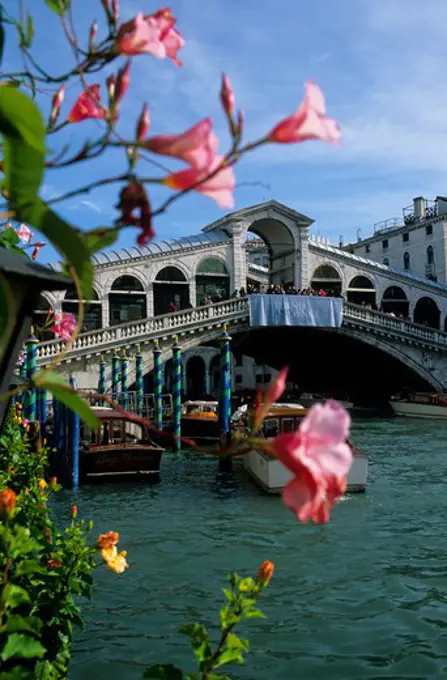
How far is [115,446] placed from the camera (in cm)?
1198

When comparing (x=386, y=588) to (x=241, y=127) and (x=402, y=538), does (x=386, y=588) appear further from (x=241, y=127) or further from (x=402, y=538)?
(x=241, y=127)

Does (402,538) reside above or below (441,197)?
below

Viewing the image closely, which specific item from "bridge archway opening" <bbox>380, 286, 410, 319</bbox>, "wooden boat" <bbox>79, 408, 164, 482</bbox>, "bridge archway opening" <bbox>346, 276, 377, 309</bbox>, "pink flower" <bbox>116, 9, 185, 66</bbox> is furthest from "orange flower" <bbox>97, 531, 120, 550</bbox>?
"bridge archway opening" <bbox>380, 286, 410, 319</bbox>

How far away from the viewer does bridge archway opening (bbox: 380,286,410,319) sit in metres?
32.0

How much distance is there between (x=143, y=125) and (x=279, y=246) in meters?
30.0

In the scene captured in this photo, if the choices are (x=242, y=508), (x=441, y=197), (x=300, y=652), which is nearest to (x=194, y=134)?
(x=300, y=652)

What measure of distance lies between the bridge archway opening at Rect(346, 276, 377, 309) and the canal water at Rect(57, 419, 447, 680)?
68.0ft

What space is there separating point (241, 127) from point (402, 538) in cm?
745

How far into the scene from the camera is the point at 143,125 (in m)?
0.96

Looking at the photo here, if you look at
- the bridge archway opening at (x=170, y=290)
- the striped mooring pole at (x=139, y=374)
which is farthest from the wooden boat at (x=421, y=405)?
the striped mooring pole at (x=139, y=374)

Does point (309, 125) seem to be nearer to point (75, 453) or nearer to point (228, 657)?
point (228, 657)

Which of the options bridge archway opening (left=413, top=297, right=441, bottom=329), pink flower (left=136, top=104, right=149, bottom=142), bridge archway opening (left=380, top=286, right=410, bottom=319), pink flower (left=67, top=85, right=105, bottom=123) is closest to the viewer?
pink flower (left=136, top=104, right=149, bottom=142)

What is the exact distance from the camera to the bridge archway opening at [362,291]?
31.2 meters

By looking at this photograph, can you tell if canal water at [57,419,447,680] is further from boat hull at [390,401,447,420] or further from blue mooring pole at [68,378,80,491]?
boat hull at [390,401,447,420]
